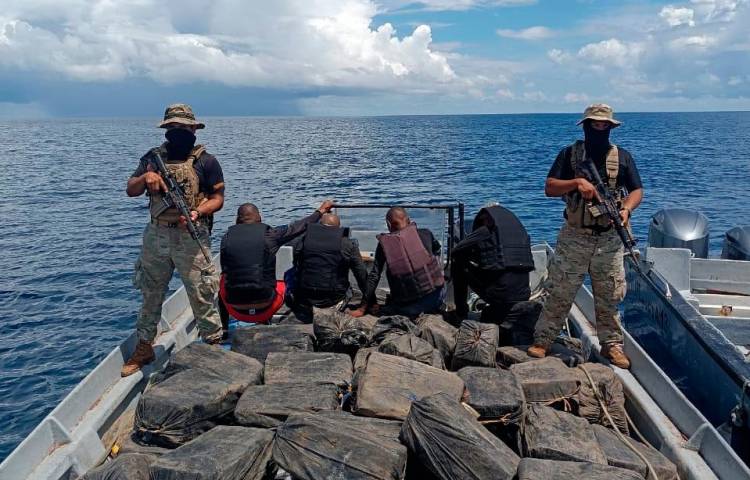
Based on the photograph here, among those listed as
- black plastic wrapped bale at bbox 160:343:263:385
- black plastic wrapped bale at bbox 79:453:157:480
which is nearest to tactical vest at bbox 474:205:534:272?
black plastic wrapped bale at bbox 160:343:263:385

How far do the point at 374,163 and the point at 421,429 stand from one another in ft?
149

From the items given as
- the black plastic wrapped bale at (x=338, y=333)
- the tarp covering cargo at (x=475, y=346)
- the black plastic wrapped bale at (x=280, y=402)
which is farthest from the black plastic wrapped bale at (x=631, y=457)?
the black plastic wrapped bale at (x=338, y=333)

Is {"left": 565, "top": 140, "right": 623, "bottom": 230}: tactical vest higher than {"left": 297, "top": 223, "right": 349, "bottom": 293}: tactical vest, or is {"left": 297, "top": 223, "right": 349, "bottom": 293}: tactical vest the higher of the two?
{"left": 565, "top": 140, "right": 623, "bottom": 230}: tactical vest

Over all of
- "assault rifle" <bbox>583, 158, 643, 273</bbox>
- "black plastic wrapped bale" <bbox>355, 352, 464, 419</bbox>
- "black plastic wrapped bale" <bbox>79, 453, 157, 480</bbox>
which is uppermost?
"assault rifle" <bbox>583, 158, 643, 273</bbox>

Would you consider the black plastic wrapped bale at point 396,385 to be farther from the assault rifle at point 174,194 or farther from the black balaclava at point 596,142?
the black balaclava at point 596,142

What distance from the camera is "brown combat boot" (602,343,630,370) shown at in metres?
5.39

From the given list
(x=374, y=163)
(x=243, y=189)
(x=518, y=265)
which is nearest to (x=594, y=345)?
(x=518, y=265)

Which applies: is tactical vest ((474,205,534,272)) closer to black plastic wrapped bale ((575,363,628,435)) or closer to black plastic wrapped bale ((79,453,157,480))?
black plastic wrapped bale ((575,363,628,435))

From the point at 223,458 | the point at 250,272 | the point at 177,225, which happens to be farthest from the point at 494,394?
the point at 177,225

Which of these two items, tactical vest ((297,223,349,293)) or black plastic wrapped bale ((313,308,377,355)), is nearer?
black plastic wrapped bale ((313,308,377,355))

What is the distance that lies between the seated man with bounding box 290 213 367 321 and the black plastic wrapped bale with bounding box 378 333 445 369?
1560mm

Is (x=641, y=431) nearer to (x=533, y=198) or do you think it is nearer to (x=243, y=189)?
(x=533, y=198)

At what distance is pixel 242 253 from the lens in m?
6.02

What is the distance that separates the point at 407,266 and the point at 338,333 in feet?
4.14
